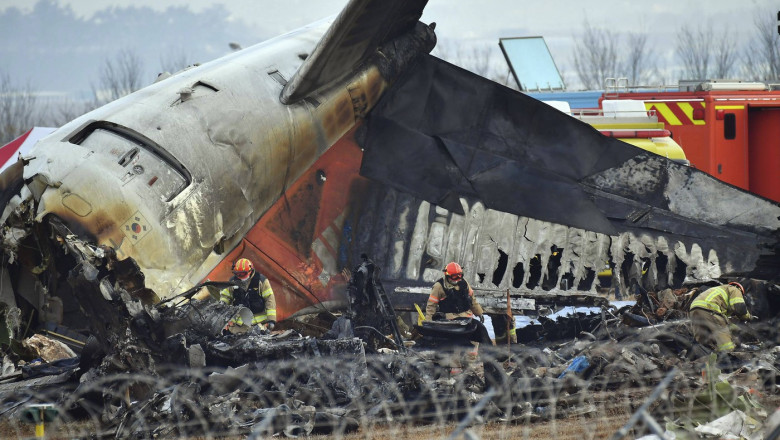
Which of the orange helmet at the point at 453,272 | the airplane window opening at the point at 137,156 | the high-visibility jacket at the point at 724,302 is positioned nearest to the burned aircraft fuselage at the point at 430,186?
the orange helmet at the point at 453,272

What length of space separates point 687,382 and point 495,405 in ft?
6.80

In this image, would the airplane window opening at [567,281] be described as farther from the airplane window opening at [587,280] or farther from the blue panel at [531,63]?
the blue panel at [531,63]

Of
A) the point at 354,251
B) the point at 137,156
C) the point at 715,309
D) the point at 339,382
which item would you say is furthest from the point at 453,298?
the point at 137,156

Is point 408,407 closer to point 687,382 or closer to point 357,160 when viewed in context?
point 687,382

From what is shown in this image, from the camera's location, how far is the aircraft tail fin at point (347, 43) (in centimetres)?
1162

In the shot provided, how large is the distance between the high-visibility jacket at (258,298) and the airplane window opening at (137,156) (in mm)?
2824

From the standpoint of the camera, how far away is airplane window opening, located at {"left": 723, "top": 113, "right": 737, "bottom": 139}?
19750 millimetres

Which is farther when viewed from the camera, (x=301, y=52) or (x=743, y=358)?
(x=301, y=52)

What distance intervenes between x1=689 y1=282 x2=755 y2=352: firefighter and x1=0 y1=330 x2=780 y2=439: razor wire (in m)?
0.68

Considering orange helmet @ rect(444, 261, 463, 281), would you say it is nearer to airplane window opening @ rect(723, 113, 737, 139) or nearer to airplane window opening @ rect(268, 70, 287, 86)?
airplane window opening @ rect(268, 70, 287, 86)

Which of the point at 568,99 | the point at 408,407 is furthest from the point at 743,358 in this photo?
the point at 568,99

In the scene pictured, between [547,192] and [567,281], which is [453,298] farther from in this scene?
[547,192]

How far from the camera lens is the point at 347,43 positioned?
478 inches

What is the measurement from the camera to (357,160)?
44.9 feet
